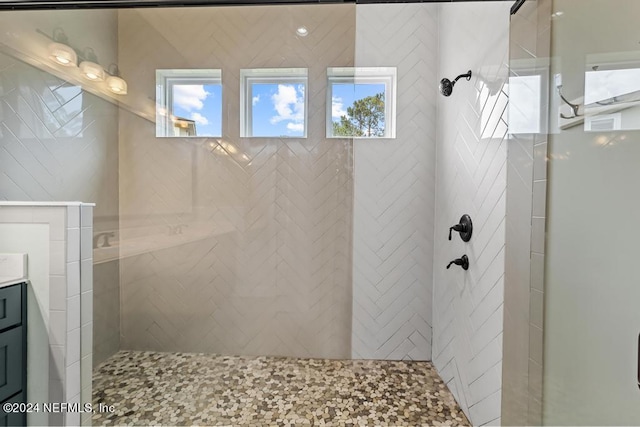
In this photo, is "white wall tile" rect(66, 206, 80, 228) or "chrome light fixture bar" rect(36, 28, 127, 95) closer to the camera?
"white wall tile" rect(66, 206, 80, 228)

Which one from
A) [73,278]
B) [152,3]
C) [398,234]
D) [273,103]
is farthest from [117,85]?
[398,234]

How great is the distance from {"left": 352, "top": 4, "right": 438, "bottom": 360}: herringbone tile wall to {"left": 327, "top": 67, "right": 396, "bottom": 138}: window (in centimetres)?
7

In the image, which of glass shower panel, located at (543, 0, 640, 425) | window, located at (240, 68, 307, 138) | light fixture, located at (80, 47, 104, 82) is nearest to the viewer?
glass shower panel, located at (543, 0, 640, 425)

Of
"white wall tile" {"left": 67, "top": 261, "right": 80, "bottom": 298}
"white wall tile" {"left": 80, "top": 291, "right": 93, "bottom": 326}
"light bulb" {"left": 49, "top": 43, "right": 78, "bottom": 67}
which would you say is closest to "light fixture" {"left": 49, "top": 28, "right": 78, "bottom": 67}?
"light bulb" {"left": 49, "top": 43, "right": 78, "bottom": 67}

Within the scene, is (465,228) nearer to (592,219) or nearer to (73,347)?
(592,219)

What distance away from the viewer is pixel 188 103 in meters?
1.85

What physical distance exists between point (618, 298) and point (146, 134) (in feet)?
7.40

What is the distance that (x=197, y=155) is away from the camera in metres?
1.86

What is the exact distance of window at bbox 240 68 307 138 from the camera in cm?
182

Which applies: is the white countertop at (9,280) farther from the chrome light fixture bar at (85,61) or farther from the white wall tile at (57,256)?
the chrome light fixture bar at (85,61)

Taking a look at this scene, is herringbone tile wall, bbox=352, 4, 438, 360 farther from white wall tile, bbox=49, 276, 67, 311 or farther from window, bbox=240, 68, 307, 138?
white wall tile, bbox=49, 276, 67, 311

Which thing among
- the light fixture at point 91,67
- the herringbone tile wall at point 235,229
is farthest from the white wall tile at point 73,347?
the light fixture at point 91,67

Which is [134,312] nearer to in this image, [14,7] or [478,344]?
[14,7]

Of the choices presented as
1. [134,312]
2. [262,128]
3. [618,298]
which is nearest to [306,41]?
[262,128]
